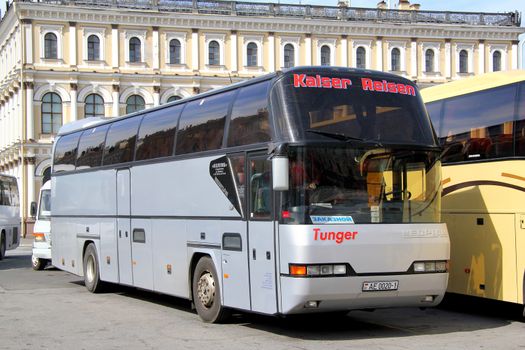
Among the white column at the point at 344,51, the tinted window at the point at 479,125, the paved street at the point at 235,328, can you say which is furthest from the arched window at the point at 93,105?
the tinted window at the point at 479,125

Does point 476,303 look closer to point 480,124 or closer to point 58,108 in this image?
point 480,124

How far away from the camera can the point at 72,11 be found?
58812 millimetres

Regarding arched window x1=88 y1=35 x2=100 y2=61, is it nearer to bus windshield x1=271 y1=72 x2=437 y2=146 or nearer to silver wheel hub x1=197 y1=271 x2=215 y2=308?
silver wheel hub x1=197 y1=271 x2=215 y2=308

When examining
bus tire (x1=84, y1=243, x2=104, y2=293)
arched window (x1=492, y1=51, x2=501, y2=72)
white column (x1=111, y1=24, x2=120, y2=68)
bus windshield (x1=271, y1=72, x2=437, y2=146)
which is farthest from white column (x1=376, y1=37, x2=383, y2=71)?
bus windshield (x1=271, y1=72, x2=437, y2=146)

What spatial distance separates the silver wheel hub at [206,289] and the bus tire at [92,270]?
16.7 feet

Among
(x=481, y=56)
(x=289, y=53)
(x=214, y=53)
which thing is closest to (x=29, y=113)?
(x=214, y=53)

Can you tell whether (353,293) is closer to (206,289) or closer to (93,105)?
(206,289)

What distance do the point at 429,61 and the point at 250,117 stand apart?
2274 inches

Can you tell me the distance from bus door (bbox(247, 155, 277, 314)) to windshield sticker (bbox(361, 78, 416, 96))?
1.74 metres

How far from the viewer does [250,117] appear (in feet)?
36.9

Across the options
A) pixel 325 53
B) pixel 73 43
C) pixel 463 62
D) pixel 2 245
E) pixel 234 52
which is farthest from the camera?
pixel 463 62

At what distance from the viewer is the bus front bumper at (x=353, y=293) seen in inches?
392

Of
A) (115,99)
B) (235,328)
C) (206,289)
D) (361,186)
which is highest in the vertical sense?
(115,99)

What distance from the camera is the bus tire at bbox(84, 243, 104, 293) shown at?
17.0 m
